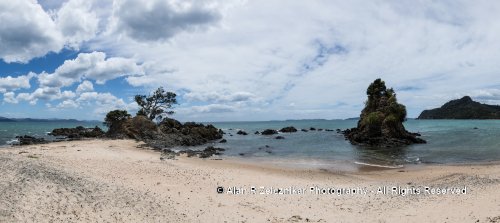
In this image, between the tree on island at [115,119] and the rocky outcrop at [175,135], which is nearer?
the rocky outcrop at [175,135]

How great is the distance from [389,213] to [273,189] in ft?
21.6

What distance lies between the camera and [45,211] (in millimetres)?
12695

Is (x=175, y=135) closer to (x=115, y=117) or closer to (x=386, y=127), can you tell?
(x=115, y=117)

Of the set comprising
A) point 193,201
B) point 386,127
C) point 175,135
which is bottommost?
point 193,201

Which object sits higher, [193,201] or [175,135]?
[175,135]

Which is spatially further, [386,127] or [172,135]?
[172,135]

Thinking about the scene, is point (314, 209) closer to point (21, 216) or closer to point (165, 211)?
point (165, 211)

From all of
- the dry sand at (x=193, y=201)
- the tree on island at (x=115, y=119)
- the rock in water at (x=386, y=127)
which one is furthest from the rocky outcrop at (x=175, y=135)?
the dry sand at (x=193, y=201)

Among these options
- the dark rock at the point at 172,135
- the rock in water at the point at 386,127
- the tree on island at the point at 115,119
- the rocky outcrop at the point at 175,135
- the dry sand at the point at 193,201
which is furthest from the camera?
the tree on island at the point at 115,119

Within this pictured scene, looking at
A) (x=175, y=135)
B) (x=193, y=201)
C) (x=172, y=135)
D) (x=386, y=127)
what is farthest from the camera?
(x=175, y=135)

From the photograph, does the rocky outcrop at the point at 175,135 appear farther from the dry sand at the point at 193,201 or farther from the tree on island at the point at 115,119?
the dry sand at the point at 193,201

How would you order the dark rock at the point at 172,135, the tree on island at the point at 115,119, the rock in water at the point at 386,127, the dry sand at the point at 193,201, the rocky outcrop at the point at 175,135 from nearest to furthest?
1. the dry sand at the point at 193,201
2. the rocky outcrop at the point at 175,135
3. the dark rock at the point at 172,135
4. the rock in water at the point at 386,127
5. the tree on island at the point at 115,119

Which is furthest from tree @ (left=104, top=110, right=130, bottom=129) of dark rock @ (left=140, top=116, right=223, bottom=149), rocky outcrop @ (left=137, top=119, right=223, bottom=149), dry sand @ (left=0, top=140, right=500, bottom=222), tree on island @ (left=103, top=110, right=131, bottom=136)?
dry sand @ (left=0, top=140, right=500, bottom=222)

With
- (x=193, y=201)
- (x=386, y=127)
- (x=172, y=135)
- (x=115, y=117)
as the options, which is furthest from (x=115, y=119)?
(x=193, y=201)
